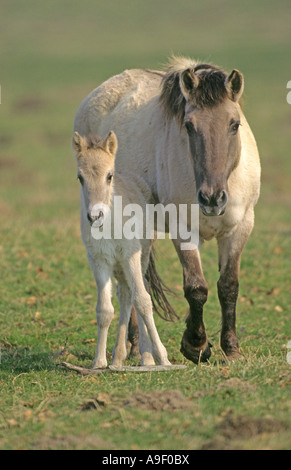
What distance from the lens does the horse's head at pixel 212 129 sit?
5.84 metres

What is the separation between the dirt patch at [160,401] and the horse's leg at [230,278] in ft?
6.38

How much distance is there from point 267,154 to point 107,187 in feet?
63.3

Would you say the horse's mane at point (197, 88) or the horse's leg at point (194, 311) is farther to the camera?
the horse's leg at point (194, 311)

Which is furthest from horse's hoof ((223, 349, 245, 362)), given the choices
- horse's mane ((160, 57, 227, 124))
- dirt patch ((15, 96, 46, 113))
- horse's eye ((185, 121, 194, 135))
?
dirt patch ((15, 96, 46, 113))

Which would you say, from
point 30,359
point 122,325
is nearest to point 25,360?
point 30,359

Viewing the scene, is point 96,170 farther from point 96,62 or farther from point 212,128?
point 96,62

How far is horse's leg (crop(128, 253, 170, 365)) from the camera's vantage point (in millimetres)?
6430

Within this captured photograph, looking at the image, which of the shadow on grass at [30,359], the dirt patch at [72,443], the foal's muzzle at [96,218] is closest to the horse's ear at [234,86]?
the foal's muzzle at [96,218]

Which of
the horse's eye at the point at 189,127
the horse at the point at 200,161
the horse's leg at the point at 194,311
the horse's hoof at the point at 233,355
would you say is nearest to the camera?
the horse at the point at 200,161

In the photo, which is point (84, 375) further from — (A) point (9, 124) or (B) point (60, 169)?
(A) point (9, 124)

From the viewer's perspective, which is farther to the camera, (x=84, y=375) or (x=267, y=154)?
(x=267, y=154)

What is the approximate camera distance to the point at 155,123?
750cm

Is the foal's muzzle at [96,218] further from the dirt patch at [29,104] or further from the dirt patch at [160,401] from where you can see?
the dirt patch at [29,104]
